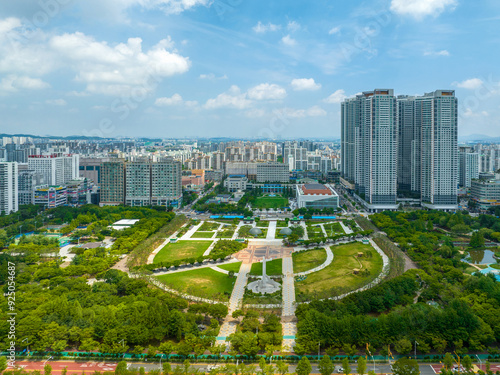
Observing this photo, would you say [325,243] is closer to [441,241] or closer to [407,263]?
[407,263]

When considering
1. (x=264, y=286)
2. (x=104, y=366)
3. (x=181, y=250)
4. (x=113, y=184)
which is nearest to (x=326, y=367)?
(x=104, y=366)

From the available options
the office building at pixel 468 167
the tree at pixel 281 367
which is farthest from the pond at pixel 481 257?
the office building at pixel 468 167

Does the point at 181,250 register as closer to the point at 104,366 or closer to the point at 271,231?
the point at 271,231

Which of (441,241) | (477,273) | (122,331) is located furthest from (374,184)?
(122,331)

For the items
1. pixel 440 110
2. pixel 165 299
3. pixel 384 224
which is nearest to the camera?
pixel 165 299

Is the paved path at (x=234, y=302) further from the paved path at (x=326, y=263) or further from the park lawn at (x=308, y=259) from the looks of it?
the paved path at (x=326, y=263)
